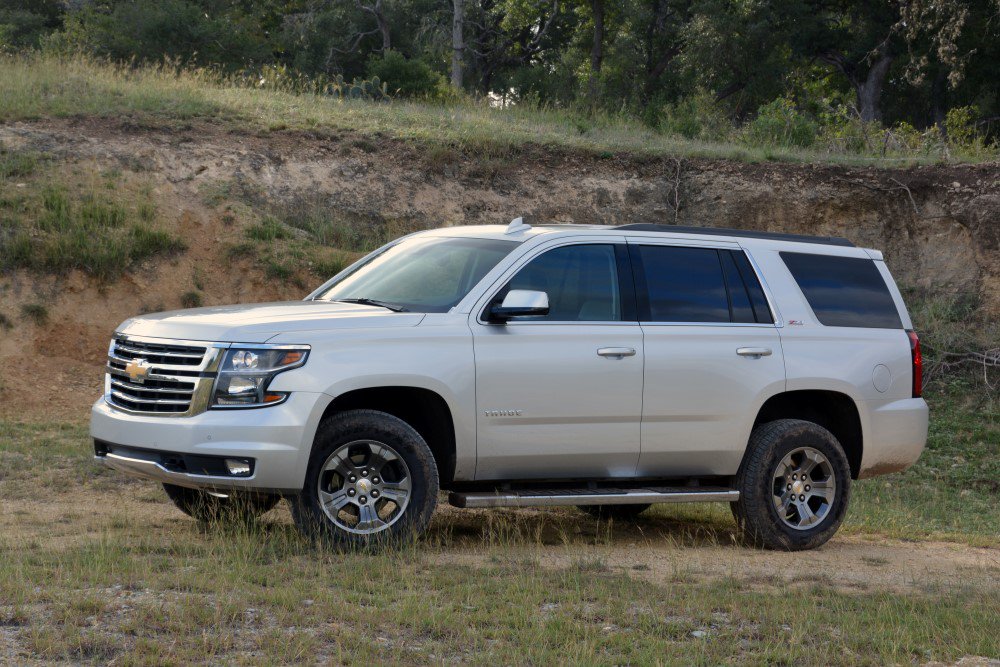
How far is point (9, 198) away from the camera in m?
15.5

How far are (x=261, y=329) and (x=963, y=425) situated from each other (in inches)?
462

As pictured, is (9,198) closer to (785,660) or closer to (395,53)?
(785,660)

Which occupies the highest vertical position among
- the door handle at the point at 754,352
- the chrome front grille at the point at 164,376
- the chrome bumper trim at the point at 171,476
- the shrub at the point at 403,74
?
the shrub at the point at 403,74

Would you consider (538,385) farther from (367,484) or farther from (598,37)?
(598,37)

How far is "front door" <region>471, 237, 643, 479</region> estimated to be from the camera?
7215 millimetres

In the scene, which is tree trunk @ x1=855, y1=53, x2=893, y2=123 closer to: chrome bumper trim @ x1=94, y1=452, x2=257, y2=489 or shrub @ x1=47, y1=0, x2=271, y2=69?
shrub @ x1=47, y1=0, x2=271, y2=69

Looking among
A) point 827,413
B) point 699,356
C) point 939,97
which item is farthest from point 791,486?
point 939,97

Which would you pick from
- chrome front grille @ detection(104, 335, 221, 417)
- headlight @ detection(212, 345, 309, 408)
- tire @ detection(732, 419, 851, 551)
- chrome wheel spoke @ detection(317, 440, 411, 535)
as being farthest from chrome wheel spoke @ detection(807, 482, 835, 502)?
chrome front grille @ detection(104, 335, 221, 417)

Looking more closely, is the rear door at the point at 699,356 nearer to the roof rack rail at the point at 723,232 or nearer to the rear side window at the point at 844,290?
the roof rack rail at the point at 723,232

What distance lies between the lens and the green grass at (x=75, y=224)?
15070mm

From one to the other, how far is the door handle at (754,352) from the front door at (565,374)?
761 mm

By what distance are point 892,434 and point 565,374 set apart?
2.62 meters

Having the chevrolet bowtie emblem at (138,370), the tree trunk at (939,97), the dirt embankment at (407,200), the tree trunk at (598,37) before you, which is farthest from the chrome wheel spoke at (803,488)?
the tree trunk at (939,97)

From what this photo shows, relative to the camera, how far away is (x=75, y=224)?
50.8ft
